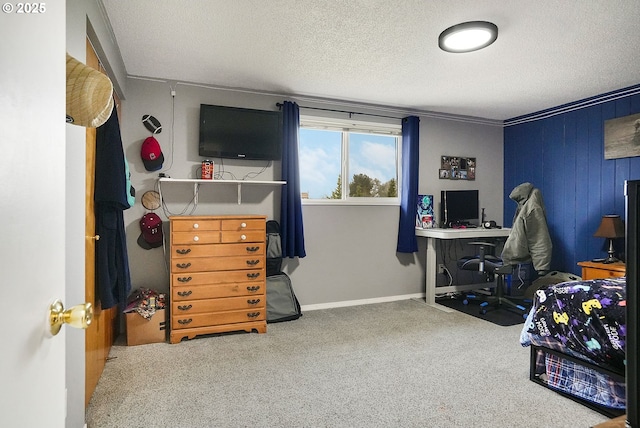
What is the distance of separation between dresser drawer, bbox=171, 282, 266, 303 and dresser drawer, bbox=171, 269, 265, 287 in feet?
0.12

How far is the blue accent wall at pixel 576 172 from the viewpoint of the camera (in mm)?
3973

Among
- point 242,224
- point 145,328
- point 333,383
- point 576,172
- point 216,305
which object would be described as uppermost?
point 576,172

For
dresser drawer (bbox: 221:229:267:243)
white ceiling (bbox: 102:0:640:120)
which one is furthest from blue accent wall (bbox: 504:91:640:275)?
dresser drawer (bbox: 221:229:267:243)

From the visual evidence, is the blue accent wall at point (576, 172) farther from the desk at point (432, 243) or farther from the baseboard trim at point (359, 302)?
the baseboard trim at point (359, 302)

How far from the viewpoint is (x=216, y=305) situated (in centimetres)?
326

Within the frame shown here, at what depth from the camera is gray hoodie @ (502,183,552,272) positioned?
13.4ft

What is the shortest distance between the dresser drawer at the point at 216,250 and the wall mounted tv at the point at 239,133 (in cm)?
100

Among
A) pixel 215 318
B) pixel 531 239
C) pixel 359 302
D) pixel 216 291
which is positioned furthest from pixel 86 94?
pixel 531 239

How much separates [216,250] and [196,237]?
210mm

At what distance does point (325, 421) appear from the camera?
77.3 inches

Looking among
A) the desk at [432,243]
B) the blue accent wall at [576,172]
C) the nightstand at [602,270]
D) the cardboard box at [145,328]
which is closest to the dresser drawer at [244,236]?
the cardboard box at [145,328]

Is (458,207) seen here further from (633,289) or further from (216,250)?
(633,289)

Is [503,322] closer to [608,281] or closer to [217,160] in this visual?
[608,281]

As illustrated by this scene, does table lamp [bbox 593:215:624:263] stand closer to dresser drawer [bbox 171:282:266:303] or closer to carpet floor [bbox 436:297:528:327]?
carpet floor [bbox 436:297:528:327]
